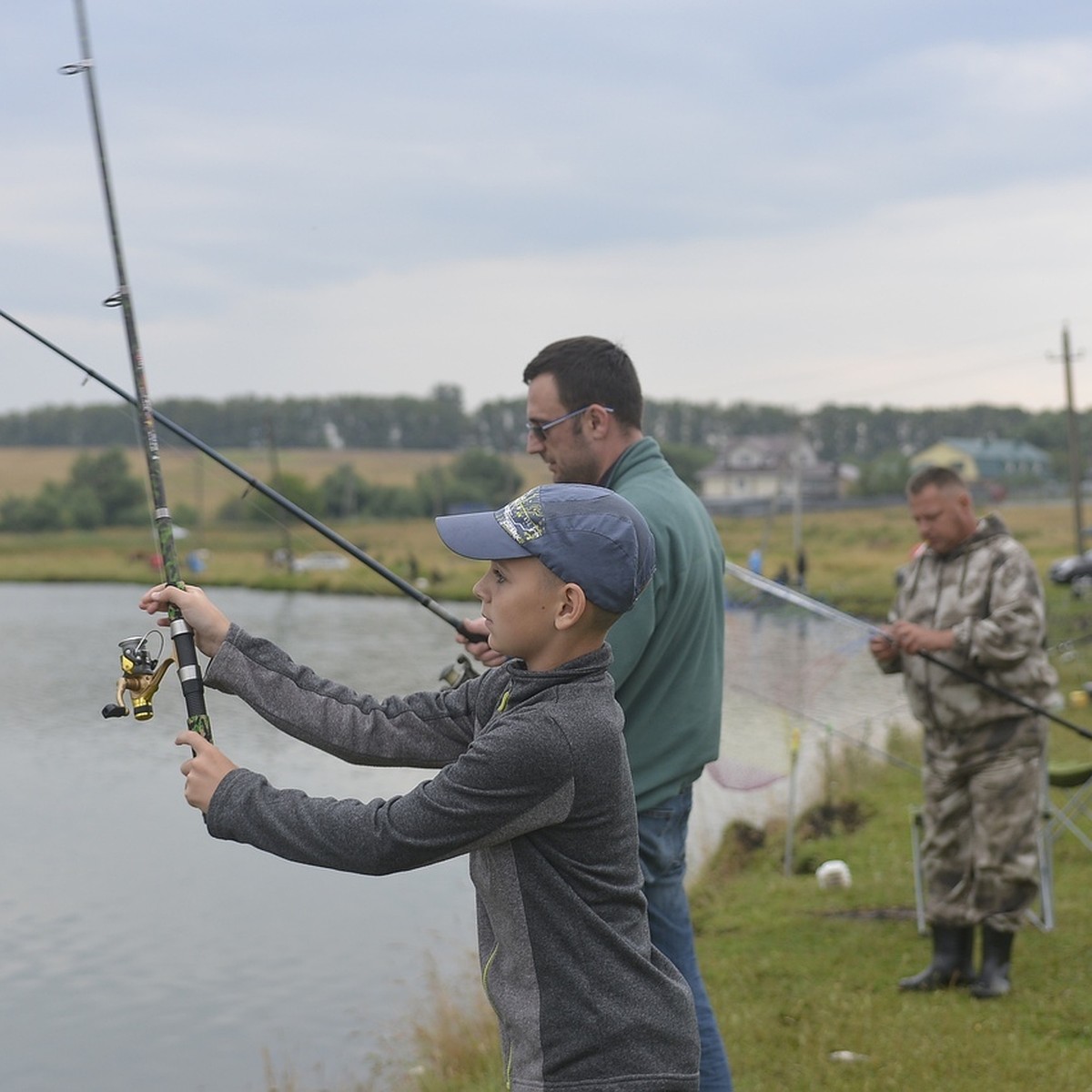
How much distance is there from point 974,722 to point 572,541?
3.52 m

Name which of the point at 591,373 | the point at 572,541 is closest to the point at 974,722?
the point at 591,373

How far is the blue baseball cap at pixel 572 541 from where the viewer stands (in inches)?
85.6

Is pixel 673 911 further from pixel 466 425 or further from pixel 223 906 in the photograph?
pixel 466 425

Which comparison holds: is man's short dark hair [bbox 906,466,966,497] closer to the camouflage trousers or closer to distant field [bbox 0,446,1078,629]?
the camouflage trousers

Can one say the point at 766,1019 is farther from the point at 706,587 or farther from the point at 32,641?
the point at 32,641

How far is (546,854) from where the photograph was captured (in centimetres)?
217

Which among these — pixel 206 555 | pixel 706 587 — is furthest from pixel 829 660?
pixel 206 555

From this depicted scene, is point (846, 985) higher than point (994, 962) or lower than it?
lower

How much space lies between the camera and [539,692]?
2.20m

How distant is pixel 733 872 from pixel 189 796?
6467mm

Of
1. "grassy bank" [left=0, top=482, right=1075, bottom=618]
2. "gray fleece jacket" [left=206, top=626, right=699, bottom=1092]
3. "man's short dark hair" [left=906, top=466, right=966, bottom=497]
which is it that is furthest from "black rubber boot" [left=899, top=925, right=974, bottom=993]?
"grassy bank" [left=0, top=482, right=1075, bottom=618]

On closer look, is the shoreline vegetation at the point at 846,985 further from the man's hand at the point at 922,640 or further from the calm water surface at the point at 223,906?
the man's hand at the point at 922,640

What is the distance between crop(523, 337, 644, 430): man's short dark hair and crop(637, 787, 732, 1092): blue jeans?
38.1 inches

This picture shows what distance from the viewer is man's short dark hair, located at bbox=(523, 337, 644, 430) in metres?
3.52
